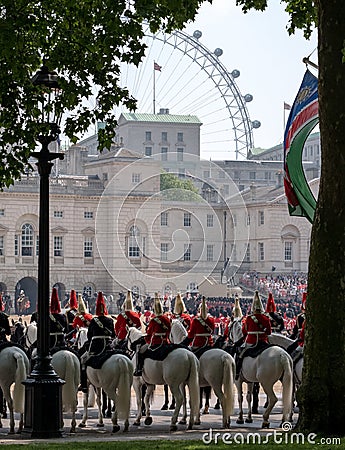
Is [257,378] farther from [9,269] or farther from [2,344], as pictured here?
[9,269]

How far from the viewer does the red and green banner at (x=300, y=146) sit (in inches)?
727

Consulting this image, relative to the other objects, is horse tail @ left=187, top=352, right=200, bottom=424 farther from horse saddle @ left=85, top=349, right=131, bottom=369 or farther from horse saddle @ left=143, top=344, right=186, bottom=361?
horse saddle @ left=85, top=349, right=131, bottom=369

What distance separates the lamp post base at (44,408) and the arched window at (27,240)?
61979mm

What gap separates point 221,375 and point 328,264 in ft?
14.4

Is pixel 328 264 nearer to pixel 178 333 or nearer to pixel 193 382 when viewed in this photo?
pixel 193 382

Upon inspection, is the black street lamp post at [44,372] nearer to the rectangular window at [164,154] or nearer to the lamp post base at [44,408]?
the lamp post base at [44,408]

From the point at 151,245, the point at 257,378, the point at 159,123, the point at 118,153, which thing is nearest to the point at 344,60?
the point at 257,378

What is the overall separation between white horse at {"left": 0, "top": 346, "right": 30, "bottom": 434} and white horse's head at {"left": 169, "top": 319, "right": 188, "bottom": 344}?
126 inches

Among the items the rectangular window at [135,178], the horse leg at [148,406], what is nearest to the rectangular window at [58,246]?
the rectangular window at [135,178]

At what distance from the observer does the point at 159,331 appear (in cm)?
1589

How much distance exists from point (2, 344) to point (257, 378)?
127 inches

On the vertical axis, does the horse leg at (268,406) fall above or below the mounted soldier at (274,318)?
below

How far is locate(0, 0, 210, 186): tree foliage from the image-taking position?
41.2ft

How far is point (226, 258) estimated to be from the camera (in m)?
79.2
